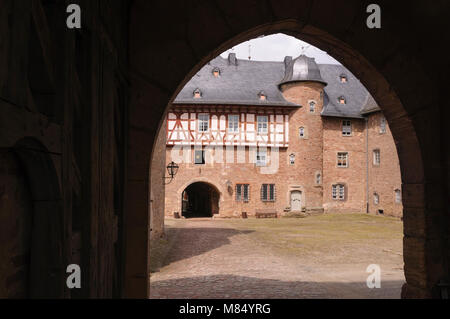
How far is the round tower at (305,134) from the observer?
24781 millimetres

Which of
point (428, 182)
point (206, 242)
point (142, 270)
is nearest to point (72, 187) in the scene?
point (142, 270)

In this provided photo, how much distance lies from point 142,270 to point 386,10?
348 cm

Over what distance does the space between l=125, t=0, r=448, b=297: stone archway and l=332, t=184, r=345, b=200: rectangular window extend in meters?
23.3

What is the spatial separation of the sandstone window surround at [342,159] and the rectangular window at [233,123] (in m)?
8.39

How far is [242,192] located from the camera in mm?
24125

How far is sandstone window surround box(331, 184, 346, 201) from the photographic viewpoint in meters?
26.2

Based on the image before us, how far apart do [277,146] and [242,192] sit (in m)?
3.99

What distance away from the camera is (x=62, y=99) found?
1614 millimetres

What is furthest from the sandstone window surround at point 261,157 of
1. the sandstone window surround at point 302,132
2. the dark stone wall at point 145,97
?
the dark stone wall at point 145,97

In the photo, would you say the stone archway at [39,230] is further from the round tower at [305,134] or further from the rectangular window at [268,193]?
the round tower at [305,134]

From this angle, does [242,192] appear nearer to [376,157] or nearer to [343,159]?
[343,159]

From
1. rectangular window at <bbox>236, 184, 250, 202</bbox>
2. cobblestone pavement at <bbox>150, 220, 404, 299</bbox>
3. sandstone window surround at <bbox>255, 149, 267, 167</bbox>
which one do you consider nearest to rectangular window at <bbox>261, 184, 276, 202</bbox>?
rectangular window at <bbox>236, 184, 250, 202</bbox>
